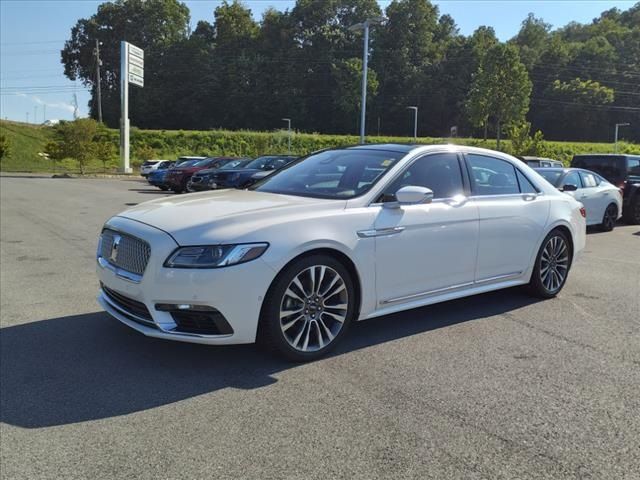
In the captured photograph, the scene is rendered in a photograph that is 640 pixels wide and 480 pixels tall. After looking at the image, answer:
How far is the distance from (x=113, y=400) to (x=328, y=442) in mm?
1391

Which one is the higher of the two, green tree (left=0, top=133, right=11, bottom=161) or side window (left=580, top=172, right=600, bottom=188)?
green tree (left=0, top=133, right=11, bottom=161)

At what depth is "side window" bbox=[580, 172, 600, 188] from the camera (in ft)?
39.5

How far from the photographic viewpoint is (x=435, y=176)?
4.87 metres

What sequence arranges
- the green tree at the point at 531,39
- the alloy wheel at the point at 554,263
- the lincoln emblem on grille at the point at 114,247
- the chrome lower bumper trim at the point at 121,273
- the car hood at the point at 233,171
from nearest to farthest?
the chrome lower bumper trim at the point at 121,273
the lincoln emblem on grille at the point at 114,247
the alloy wheel at the point at 554,263
the car hood at the point at 233,171
the green tree at the point at 531,39

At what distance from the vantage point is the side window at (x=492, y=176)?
5195 millimetres

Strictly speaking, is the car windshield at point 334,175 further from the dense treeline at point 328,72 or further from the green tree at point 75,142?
the dense treeline at point 328,72

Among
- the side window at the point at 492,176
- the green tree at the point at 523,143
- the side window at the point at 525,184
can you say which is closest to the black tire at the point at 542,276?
the side window at the point at 525,184

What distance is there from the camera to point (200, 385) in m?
3.63

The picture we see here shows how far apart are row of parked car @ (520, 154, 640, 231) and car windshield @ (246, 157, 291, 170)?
921 cm

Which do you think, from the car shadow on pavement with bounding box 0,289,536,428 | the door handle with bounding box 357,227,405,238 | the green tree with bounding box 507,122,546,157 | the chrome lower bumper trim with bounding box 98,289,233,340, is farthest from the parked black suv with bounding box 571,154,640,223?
the green tree with bounding box 507,122,546,157

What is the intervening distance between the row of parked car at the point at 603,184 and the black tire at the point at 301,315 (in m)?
6.17

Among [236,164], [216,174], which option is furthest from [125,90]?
[216,174]

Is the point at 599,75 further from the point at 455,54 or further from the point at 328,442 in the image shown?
the point at 328,442

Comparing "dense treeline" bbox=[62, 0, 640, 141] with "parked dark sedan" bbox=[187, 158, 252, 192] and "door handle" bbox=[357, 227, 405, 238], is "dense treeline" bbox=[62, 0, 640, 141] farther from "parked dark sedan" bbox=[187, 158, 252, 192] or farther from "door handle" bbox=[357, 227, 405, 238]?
"door handle" bbox=[357, 227, 405, 238]
